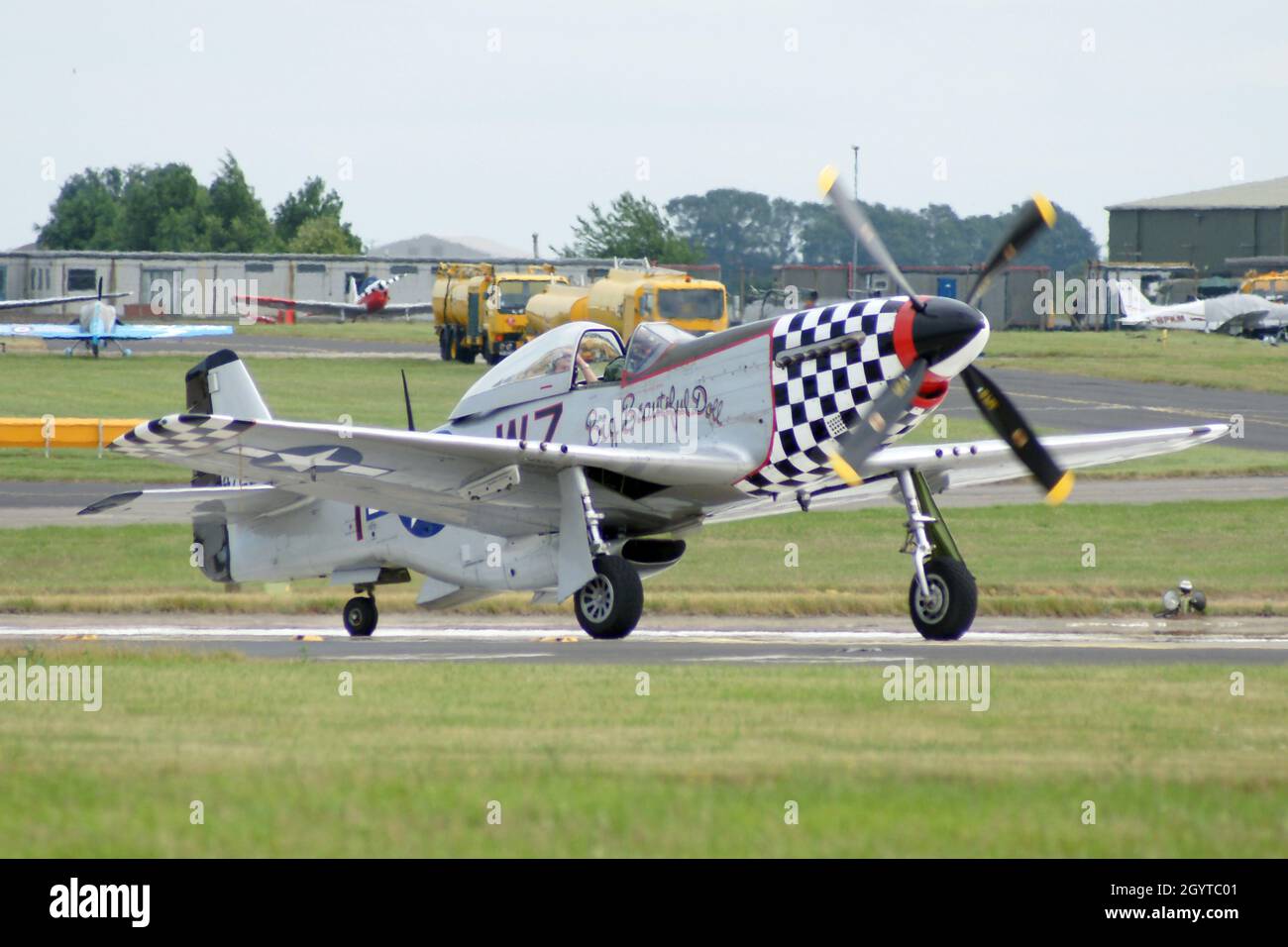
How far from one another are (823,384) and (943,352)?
1.12 metres

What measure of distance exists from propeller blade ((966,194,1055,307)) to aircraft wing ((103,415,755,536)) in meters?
2.66

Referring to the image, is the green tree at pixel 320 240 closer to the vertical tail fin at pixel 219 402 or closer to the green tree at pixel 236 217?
the green tree at pixel 236 217

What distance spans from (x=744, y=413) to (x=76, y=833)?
981 cm

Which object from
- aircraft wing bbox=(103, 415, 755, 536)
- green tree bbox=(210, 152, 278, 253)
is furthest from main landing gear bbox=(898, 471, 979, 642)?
green tree bbox=(210, 152, 278, 253)

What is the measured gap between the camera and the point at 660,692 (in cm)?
1179

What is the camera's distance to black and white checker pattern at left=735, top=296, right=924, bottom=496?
15266 mm

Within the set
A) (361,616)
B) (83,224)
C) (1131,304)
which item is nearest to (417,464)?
(361,616)

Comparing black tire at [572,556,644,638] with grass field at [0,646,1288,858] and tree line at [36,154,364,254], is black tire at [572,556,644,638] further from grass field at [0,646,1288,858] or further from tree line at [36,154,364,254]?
tree line at [36,154,364,254]

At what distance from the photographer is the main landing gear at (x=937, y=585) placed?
1605 centimetres

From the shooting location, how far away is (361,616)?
1998cm

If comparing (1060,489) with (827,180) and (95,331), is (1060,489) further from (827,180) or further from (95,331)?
(95,331)

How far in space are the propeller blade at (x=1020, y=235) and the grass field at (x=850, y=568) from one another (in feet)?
22.5
